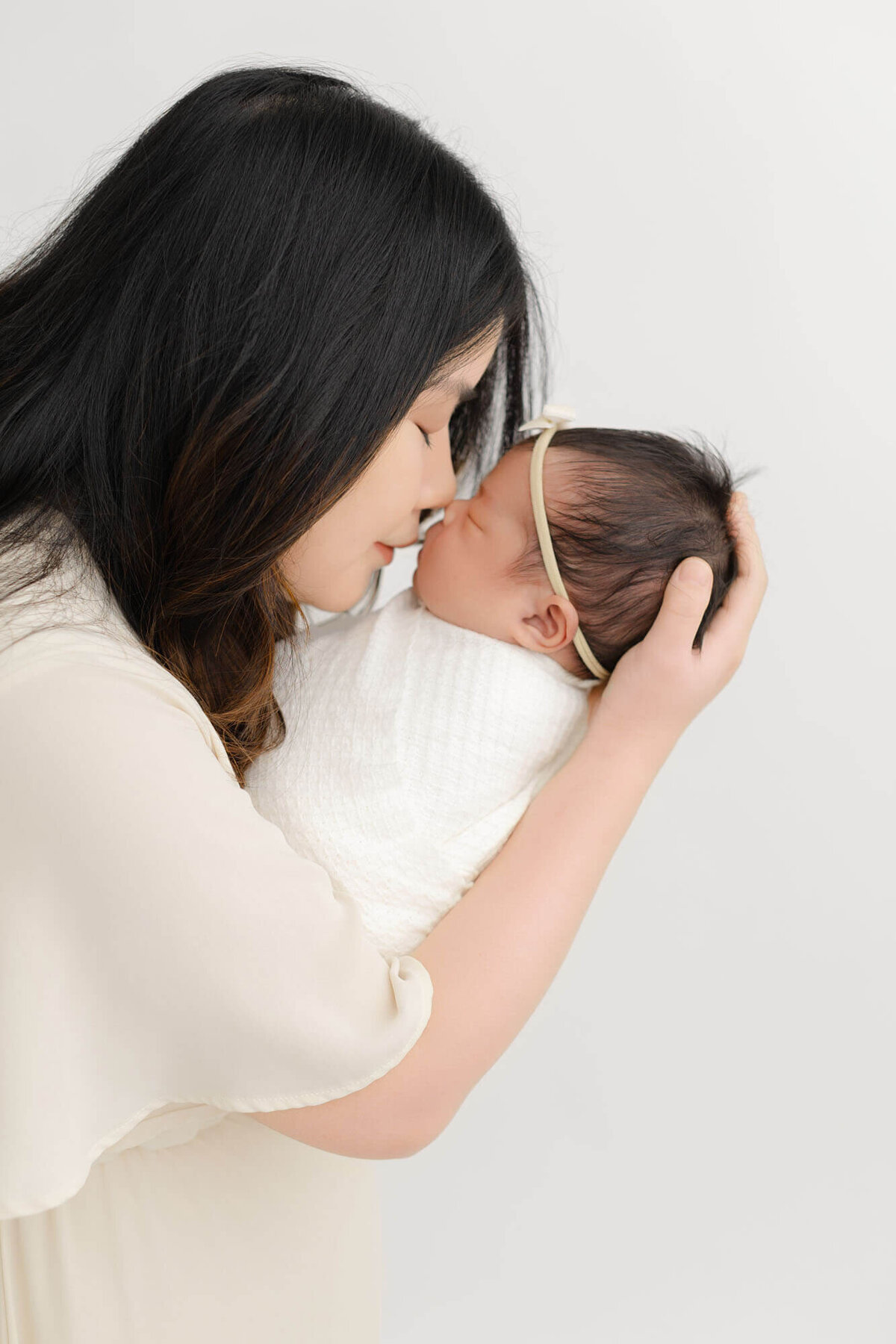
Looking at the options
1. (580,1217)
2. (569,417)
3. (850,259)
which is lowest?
(580,1217)

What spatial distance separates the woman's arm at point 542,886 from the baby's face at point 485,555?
0.52ft

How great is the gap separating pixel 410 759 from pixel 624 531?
14.1 inches

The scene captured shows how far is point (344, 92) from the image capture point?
1048 millimetres

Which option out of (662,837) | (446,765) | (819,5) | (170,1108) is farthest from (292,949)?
(819,5)

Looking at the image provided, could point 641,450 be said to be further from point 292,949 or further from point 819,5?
point 819,5

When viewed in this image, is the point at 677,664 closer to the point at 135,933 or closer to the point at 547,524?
the point at 547,524

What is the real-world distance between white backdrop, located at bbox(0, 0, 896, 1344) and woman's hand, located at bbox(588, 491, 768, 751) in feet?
2.59

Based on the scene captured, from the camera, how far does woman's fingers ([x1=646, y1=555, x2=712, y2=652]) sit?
3.91ft

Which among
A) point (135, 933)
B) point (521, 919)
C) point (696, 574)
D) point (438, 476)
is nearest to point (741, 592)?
point (696, 574)

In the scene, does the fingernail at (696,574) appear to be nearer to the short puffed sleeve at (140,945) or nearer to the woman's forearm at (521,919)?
the woman's forearm at (521,919)

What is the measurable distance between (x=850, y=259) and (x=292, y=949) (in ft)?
5.19

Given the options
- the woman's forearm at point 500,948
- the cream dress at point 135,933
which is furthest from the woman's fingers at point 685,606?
the cream dress at point 135,933

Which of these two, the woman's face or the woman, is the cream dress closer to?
the woman

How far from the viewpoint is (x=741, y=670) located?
2021 mm
